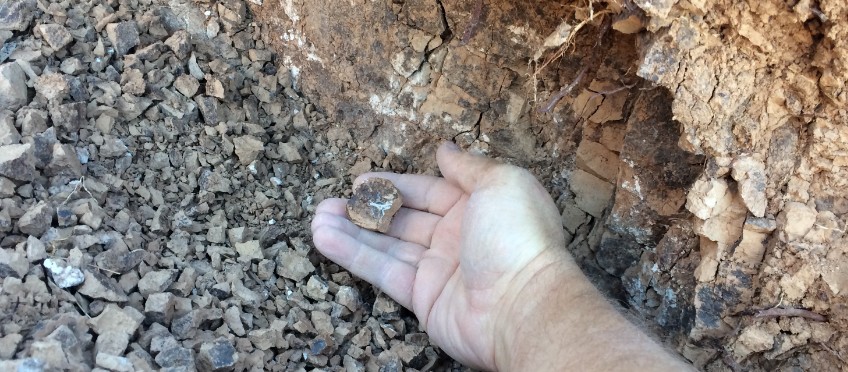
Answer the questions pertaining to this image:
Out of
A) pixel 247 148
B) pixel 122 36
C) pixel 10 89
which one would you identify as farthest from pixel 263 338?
pixel 122 36

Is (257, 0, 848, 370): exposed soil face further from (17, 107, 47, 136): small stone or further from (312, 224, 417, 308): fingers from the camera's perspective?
(17, 107, 47, 136): small stone

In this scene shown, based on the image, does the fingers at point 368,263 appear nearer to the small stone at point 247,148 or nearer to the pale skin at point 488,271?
the pale skin at point 488,271

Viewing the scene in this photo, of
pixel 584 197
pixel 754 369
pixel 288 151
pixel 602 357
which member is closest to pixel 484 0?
pixel 584 197

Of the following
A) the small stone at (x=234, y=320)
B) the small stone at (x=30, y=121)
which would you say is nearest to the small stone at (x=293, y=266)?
the small stone at (x=234, y=320)

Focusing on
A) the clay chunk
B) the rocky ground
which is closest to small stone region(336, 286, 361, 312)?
the rocky ground

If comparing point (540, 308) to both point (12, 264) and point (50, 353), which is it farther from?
point (12, 264)
